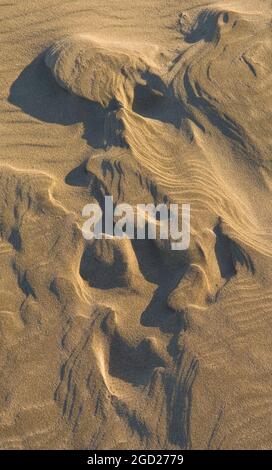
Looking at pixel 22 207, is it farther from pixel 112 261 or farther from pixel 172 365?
pixel 172 365

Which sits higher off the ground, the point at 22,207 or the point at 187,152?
the point at 187,152

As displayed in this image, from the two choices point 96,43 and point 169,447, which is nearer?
point 169,447

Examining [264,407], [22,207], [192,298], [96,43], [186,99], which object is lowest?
[264,407]

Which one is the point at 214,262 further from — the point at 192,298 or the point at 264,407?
the point at 264,407
